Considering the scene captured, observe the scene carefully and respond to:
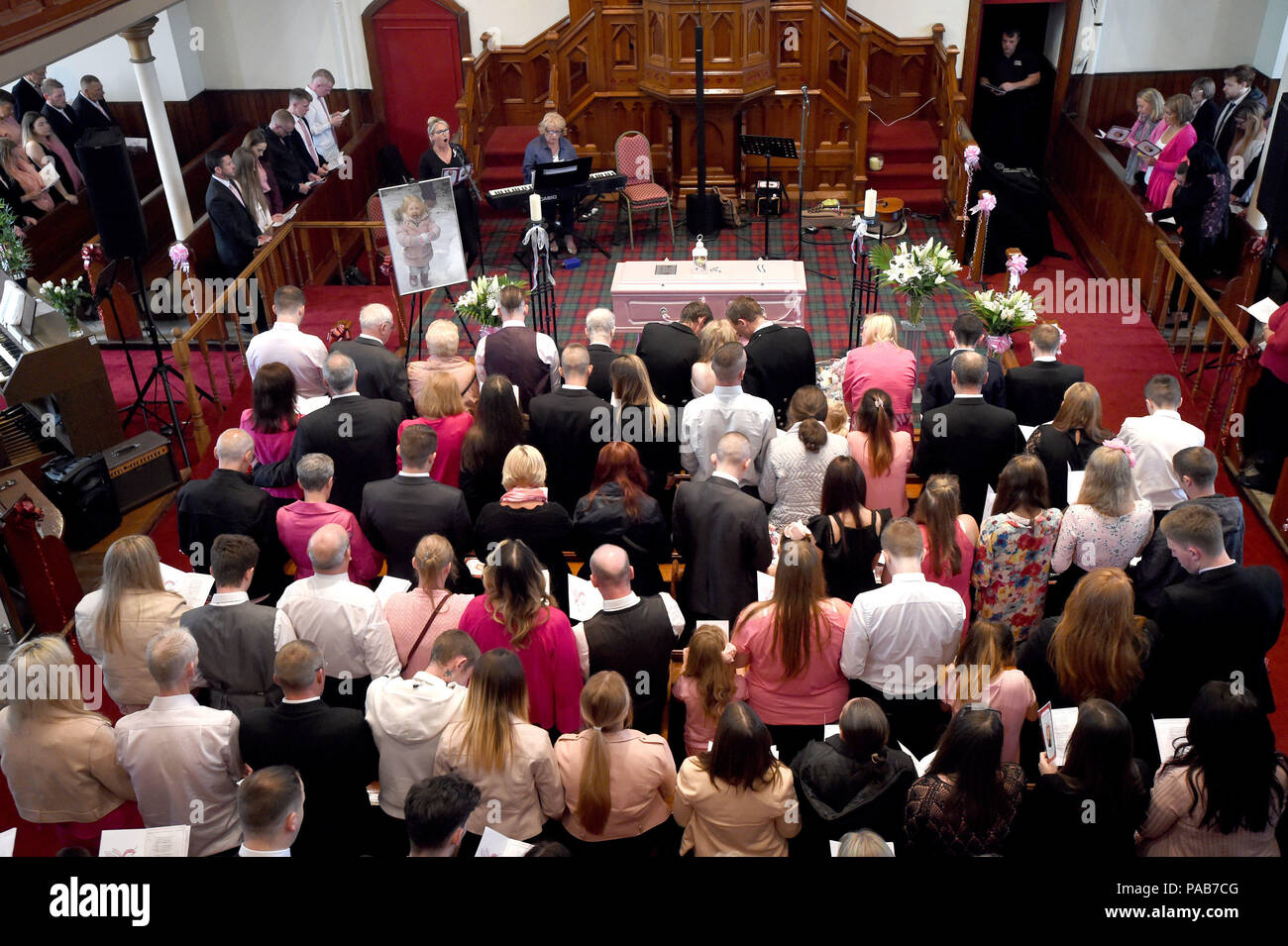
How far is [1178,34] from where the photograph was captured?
12.3 m

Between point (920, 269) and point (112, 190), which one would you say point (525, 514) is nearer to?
point (920, 269)

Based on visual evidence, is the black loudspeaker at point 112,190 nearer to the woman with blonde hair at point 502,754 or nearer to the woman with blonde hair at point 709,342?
the woman with blonde hair at point 709,342

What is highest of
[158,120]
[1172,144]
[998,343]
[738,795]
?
[158,120]

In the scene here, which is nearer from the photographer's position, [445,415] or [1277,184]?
[445,415]

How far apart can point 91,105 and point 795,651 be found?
35.0ft

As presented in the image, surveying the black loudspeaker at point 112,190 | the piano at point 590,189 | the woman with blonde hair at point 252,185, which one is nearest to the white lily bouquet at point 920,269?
the piano at point 590,189

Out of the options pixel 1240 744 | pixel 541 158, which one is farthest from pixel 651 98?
pixel 1240 744

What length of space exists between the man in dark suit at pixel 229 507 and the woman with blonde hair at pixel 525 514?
1066 mm

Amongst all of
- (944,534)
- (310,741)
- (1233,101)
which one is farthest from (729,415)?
(1233,101)

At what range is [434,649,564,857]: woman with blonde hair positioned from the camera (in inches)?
151

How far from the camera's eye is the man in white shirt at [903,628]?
14.1 ft

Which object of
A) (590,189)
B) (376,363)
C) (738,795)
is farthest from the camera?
(590,189)

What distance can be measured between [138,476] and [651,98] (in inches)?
281

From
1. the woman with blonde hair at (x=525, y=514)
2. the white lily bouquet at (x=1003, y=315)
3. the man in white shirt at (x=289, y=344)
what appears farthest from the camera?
the white lily bouquet at (x=1003, y=315)
